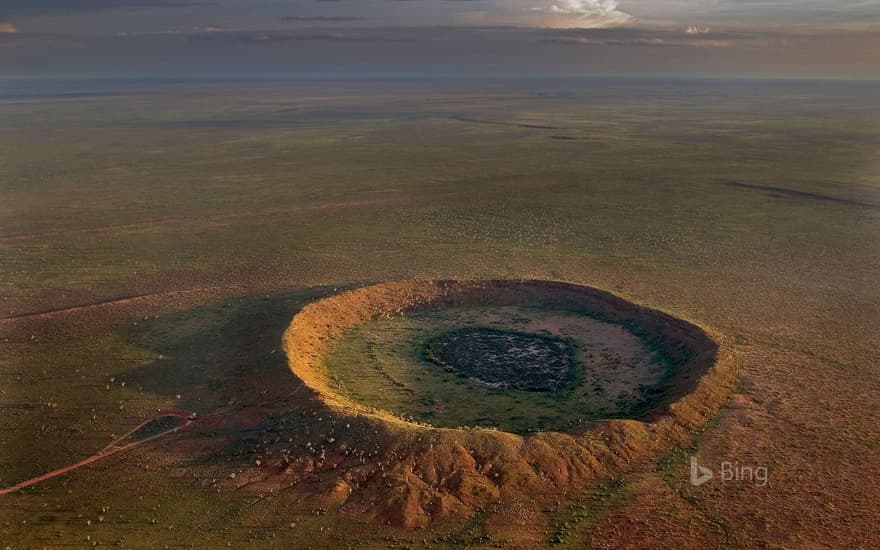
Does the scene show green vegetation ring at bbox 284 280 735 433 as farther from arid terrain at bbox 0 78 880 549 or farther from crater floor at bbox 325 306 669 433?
arid terrain at bbox 0 78 880 549

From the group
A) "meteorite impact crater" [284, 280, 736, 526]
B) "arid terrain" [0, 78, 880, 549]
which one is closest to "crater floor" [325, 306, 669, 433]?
"meteorite impact crater" [284, 280, 736, 526]

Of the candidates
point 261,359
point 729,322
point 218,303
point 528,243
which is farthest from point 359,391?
point 528,243

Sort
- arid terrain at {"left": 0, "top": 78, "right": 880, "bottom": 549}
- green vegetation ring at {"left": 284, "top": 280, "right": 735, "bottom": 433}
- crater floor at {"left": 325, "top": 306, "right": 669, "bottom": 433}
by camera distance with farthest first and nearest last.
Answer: crater floor at {"left": 325, "top": 306, "right": 669, "bottom": 433}, green vegetation ring at {"left": 284, "top": 280, "right": 735, "bottom": 433}, arid terrain at {"left": 0, "top": 78, "right": 880, "bottom": 549}

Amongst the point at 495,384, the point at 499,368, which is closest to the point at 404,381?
the point at 495,384

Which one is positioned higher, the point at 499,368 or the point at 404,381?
the point at 499,368

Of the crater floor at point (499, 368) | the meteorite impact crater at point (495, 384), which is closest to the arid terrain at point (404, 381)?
the meteorite impact crater at point (495, 384)

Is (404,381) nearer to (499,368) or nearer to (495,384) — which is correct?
(495,384)

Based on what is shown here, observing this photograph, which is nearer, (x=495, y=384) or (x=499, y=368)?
(x=495, y=384)
